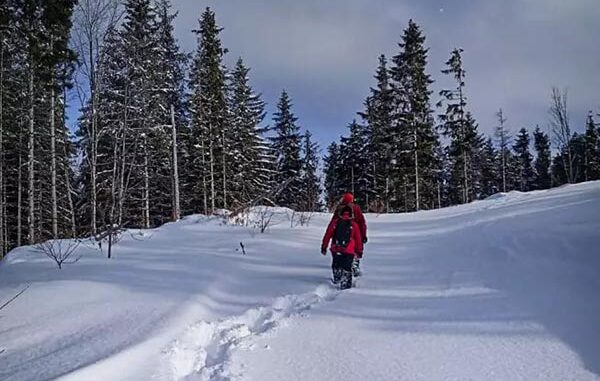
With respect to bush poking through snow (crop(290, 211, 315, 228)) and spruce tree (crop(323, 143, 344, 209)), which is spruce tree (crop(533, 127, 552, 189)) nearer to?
spruce tree (crop(323, 143, 344, 209))

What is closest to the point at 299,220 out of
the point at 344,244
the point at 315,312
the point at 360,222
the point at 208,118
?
the point at 360,222

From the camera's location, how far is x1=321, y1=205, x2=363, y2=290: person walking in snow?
7832 millimetres

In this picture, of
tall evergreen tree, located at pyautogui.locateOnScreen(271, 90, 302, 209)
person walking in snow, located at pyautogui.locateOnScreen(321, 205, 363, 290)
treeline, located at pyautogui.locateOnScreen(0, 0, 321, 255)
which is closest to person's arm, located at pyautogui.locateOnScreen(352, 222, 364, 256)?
person walking in snow, located at pyautogui.locateOnScreen(321, 205, 363, 290)

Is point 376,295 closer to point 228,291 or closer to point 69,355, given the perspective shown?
point 228,291

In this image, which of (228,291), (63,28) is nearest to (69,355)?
(228,291)

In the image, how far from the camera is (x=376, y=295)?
717 cm

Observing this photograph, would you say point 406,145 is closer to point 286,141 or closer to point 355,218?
point 286,141

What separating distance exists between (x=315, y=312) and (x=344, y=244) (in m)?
1.63

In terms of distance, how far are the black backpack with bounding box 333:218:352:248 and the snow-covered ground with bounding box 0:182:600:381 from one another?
737 millimetres

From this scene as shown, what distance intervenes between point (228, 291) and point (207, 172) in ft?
76.5

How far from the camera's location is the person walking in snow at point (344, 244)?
25.7 feet

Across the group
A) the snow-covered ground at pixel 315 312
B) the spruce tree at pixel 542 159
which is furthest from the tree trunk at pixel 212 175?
the spruce tree at pixel 542 159

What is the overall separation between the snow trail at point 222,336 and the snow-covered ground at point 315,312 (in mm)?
23

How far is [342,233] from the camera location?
8.04m
